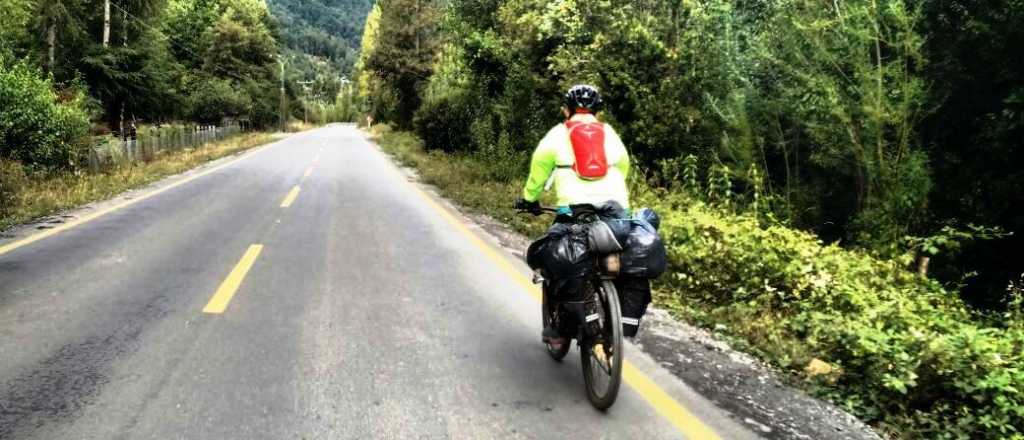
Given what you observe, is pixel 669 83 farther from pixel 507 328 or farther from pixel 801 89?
pixel 507 328

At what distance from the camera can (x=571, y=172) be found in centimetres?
401

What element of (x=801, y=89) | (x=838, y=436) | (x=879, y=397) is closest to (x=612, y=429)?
(x=838, y=436)

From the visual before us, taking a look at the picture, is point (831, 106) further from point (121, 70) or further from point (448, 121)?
point (121, 70)

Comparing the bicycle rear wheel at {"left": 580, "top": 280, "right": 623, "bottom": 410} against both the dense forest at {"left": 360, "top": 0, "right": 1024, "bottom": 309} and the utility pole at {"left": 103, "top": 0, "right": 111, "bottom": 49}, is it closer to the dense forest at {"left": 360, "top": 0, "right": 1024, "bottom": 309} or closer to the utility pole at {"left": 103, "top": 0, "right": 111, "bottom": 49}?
the dense forest at {"left": 360, "top": 0, "right": 1024, "bottom": 309}

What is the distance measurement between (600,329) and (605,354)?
0.15 metres

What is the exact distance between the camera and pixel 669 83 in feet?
41.0

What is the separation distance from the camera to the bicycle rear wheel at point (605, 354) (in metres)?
3.61

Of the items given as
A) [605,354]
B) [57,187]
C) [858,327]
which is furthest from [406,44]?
[605,354]

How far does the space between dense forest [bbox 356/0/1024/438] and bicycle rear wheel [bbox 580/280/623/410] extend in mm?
1468

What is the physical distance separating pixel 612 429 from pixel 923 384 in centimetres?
195

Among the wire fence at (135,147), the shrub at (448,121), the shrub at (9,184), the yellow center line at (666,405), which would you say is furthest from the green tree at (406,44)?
the yellow center line at (666,405)

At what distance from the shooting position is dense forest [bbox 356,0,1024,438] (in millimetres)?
4176

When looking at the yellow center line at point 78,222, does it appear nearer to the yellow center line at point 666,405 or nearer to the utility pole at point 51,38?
the yellow center line at point 666,405

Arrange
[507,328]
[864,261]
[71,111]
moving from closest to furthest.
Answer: [507,328] < [864,261] < [71,111]
